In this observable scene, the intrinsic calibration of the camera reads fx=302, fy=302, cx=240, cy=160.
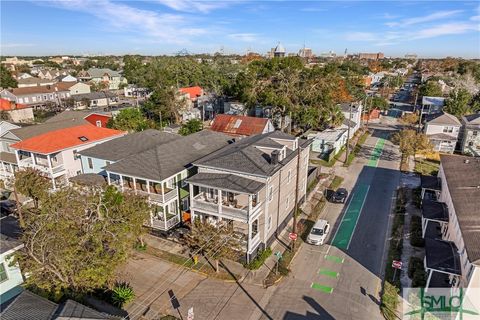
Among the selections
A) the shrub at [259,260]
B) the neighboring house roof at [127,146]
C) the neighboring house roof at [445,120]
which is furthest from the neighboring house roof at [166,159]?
the neighboring house roof at [445,120]

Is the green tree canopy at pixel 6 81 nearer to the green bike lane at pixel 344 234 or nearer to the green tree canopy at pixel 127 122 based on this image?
the green tree canopy at pixel 127 122

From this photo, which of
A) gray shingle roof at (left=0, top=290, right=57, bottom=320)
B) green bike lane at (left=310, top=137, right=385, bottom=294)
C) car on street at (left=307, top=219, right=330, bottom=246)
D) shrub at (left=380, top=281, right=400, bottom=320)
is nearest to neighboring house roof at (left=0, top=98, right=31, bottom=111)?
gray shingle roof at (left=0, top=290, right=57, bottom=320)

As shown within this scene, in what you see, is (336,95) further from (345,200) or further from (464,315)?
(464,315)

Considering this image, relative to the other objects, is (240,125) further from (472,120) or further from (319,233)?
(472,120)

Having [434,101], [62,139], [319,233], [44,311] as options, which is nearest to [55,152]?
[62,139]

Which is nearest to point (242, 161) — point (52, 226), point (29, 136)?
point (52, 226)

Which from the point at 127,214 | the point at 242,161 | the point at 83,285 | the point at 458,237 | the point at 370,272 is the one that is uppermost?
the point at 242,161
